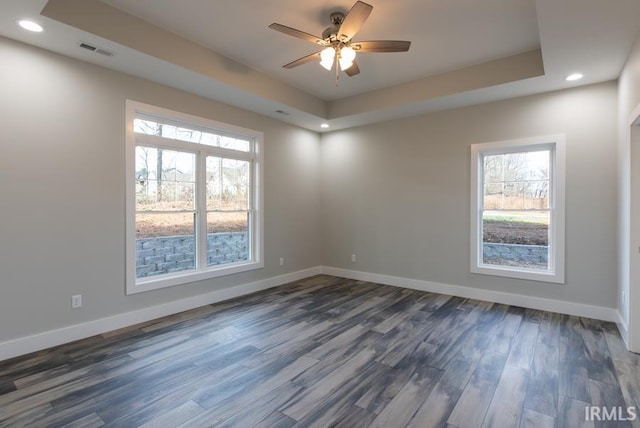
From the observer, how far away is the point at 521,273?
4223 mm

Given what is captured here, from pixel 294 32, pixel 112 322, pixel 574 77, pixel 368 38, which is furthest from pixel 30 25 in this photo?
pixel 574 77

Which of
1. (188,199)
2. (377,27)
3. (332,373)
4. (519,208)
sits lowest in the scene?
(332,373)

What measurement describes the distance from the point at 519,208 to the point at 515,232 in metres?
0.34

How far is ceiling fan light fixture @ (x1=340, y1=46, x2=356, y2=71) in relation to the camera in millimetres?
2871

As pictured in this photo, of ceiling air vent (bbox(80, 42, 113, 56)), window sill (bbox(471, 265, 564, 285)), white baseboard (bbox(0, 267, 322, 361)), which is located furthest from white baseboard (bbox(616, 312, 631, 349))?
ceiling air vent (bbox(80, 42, 113, 56))

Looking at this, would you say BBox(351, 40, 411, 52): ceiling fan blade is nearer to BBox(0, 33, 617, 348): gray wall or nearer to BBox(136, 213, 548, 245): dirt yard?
BBox(0, 33, 617, 348): gray wall

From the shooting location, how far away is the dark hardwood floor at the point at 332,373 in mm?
2057

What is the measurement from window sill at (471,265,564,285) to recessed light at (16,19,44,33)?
551cm

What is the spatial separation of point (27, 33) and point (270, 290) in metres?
4.05

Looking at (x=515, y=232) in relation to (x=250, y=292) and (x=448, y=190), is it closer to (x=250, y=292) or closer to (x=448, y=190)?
(x=448, y=190)

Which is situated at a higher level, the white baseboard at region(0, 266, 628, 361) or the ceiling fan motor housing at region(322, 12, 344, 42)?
the ceiling fan motor housing at region(322, 12, 344, 42)

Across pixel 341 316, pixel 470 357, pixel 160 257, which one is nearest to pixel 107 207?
pixel 160 257

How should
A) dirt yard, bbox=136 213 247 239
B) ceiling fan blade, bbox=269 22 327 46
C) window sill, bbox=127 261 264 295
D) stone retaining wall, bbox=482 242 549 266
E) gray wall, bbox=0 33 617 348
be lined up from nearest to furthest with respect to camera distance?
1. ceiling fan blade, bbox=269 22 327 46
2. gray wall, bbox=0 33 617 348
3. window sill, bbox=127 261 264 295
4. dirt yard, bbox=136 213 247 239
5. stone retaining wall, bbox=482 242 549 266

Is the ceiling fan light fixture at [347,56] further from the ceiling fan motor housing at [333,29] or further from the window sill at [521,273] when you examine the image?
the window sill at [521,273]
